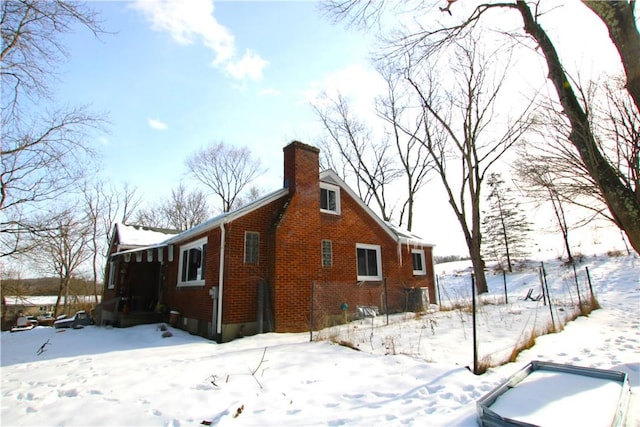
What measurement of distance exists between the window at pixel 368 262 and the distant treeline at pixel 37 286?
31468mm

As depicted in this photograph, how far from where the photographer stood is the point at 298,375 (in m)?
5.10

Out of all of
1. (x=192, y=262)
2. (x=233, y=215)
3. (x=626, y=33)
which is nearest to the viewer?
(x=626, y=33)

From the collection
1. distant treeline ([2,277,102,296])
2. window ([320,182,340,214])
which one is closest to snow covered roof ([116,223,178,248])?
window ([320,182,340,214])

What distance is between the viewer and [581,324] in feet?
27.6

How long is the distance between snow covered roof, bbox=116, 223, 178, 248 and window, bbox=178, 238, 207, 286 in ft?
14.5

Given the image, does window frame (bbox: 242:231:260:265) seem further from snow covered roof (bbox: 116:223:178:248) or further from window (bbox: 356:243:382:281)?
snow covered roof (bbox: 116:223:178:248)

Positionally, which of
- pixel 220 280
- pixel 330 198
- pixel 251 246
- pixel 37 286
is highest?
pixel 330 198

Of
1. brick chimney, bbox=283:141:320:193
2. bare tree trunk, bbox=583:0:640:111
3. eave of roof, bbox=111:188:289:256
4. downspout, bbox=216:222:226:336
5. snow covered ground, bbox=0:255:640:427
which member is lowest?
snow covered ground, bbox=0:255:640:427

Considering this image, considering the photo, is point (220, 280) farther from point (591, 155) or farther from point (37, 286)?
point (37, 286)

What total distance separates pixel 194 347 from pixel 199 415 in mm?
4727

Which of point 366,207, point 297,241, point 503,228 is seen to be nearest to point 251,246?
point 297,241

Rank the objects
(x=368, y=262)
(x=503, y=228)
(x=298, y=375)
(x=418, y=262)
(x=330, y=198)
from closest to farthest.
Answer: (x=298, y=375) < (x=330, y=198) < (x=368, y=262) < (x=418, y=262) < (x=503, y=228)

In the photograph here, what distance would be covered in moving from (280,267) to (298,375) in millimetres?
5136

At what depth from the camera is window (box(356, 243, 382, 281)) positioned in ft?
42.7
